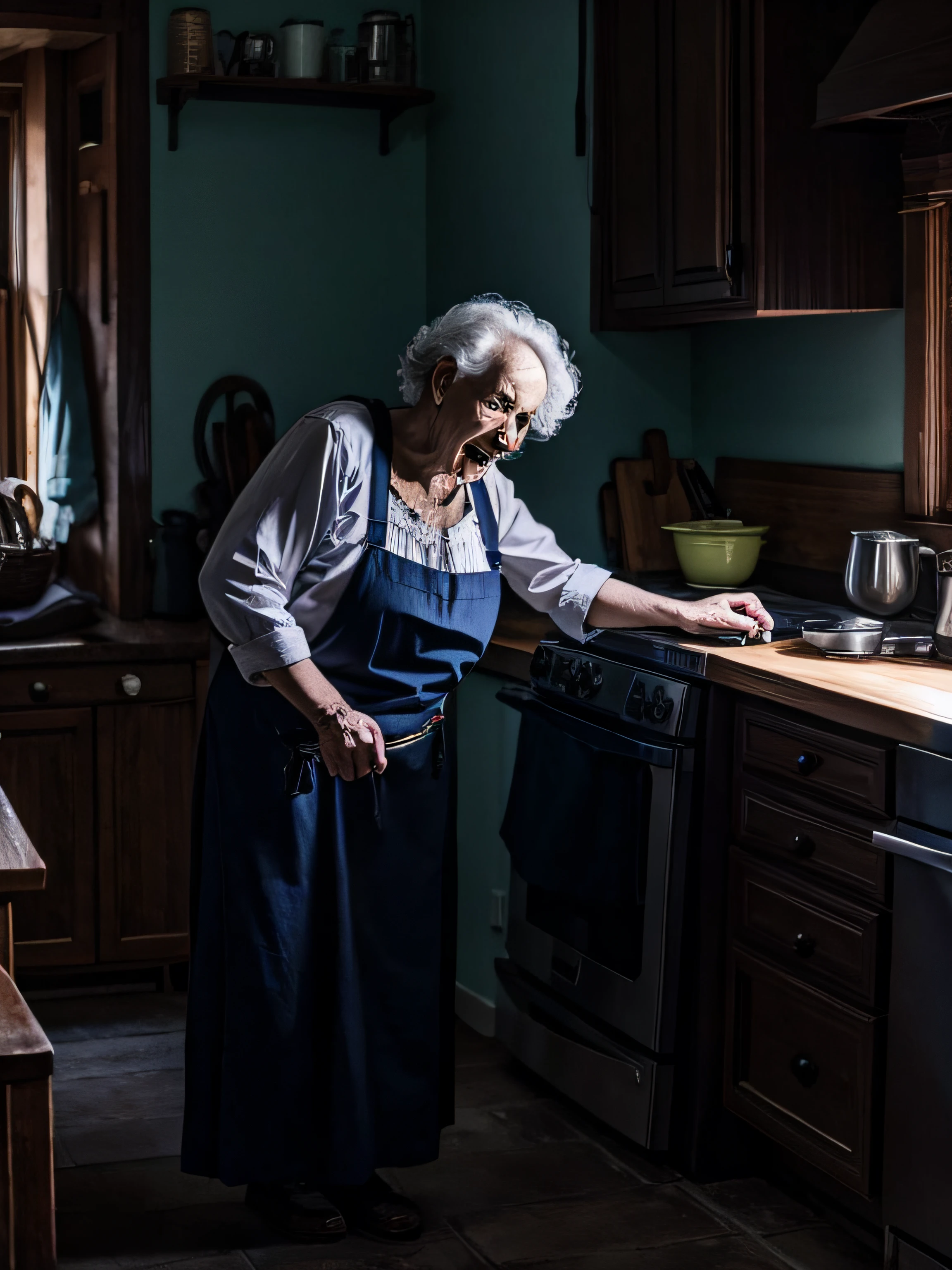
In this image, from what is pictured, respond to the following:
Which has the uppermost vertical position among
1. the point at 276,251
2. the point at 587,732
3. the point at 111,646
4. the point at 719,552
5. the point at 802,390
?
the point at 276,251

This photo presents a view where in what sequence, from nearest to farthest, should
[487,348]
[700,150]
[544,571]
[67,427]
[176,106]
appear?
[487,348]
[544,571]
[700,150]
[176,106]
[67,427]

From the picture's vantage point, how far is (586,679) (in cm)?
295

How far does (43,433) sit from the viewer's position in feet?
13.3

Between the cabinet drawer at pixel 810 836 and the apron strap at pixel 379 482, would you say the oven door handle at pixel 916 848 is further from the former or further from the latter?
the apron strap at pixel 379 482

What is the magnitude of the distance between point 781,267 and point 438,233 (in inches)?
53.9

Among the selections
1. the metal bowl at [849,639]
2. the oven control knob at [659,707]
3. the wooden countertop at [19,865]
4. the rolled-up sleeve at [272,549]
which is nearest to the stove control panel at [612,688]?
the oven control knob at [659,707]

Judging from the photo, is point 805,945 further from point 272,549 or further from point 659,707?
point 272,549

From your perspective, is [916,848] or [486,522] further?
[486,522]

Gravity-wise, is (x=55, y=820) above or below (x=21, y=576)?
below

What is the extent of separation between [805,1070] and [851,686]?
655 millimetres

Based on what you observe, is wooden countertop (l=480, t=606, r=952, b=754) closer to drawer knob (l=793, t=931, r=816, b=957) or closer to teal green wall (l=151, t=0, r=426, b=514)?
drawer knob (l=793, t=931, r=816, b=957)

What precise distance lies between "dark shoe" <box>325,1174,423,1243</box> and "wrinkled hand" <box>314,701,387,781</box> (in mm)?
779

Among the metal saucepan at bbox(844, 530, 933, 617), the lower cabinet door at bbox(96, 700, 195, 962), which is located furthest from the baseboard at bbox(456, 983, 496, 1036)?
the metal saucepan at bbox(844, 530, 933, 617)

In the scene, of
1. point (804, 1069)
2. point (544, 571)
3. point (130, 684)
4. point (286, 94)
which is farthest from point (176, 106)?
point (804, 1069)
